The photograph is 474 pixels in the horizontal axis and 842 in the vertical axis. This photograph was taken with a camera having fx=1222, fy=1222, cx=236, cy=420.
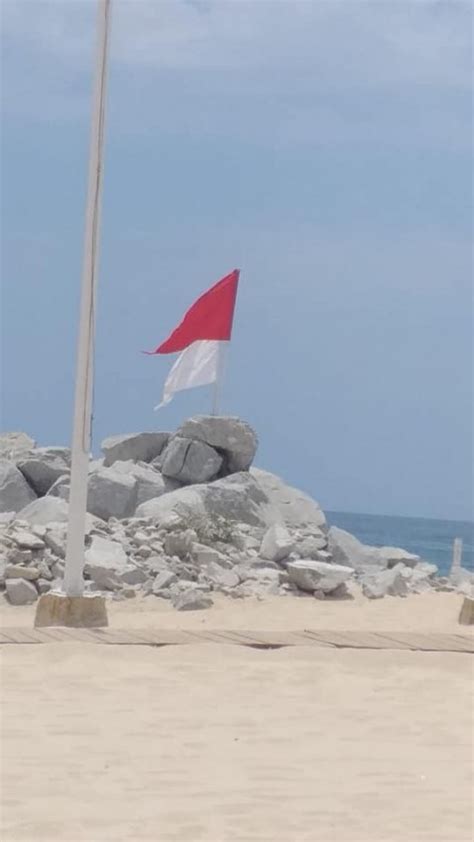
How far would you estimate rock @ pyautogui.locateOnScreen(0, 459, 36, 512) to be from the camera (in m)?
17.4

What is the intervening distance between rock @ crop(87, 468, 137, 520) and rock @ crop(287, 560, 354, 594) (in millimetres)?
3627

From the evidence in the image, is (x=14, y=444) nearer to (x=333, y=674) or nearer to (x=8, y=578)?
(x=8, y=578)

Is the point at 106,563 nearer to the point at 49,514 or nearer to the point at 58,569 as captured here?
the point at 58,569

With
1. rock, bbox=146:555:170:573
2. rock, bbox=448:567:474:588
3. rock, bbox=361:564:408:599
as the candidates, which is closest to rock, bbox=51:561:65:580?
rock, bbox=146:555:170:573

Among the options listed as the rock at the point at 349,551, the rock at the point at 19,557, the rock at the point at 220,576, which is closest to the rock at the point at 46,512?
the rock at the point at 19,557

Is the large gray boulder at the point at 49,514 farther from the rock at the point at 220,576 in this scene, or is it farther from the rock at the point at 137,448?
the rock at the point at 137,448

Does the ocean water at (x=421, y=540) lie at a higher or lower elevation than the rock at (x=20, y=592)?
lower

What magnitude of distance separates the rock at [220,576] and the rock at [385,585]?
1492mm

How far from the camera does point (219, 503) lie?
1634cm

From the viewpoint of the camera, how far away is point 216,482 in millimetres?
16797

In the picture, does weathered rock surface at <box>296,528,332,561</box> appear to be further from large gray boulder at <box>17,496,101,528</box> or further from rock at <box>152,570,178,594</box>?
large gray boulder at <box>17,496,101,528</box>

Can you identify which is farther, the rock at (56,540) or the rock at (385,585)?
the rock at (385,585)

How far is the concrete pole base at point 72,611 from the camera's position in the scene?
906cm

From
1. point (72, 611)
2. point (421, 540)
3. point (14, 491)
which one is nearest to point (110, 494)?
point (14, 491)
